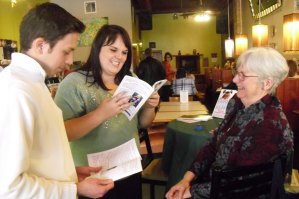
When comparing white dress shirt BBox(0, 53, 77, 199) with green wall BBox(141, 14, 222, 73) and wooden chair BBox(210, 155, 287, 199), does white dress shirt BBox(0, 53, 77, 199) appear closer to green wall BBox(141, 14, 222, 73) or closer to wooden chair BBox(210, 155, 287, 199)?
wooden chair BBox(210, 155, 287, 199)

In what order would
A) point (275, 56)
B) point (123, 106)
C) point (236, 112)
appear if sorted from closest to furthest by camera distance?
1. point (123, 106)
2. point (275, 56)
3. point (236, 112)

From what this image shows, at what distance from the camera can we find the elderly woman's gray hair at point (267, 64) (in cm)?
163

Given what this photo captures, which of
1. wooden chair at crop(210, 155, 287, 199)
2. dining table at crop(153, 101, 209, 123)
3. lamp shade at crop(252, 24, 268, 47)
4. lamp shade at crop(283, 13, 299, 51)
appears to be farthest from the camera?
lamp shade at crop(252, 24, 268, 47)

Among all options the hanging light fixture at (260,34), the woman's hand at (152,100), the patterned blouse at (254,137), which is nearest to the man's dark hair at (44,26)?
the woman's hand at (152,100)

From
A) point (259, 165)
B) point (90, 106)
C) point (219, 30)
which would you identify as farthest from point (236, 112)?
point (219, 30)

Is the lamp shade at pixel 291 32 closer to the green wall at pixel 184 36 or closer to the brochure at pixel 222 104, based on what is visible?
the brochure at pixel 222 104

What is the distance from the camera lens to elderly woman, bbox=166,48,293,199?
1.50 metres

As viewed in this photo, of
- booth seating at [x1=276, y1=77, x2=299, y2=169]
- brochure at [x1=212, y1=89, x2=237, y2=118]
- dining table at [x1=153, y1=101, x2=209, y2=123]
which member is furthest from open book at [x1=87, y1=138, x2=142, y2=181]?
booth seating at [x1=276, y1=77, x2=299, y2=169]

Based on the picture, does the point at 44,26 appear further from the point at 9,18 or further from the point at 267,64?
the point at 9,18

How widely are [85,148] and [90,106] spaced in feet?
0.70

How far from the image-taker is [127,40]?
172cm

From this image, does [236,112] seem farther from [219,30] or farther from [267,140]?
[219,30]

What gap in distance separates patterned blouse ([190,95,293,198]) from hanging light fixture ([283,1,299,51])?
10.4 feet

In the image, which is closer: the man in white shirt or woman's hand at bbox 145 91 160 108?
the man in white shirt
